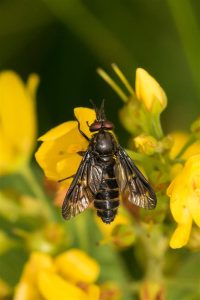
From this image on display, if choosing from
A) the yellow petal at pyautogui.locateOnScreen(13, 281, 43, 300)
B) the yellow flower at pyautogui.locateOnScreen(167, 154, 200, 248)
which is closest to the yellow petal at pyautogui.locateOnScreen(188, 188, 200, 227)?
the yellow flower at pyautogui.locateOnScreen(167, 154, 200, 248)

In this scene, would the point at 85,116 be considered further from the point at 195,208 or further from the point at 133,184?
the point at 195,208

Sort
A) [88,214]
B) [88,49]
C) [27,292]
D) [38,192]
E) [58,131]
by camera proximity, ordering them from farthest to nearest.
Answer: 1. [88,49]
2. [88,214]
3. [38,192]
4. [27,292]
5. [58,131]

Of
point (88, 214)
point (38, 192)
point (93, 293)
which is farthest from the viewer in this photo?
point (88, 214)

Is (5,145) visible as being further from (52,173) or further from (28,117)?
(52,173)

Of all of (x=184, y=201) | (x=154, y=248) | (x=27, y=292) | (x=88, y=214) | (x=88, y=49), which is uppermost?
(x=88, y=49)

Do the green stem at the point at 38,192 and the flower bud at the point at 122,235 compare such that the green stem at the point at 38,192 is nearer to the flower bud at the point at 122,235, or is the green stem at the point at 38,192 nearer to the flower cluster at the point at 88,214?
the flower cluster at the point at 88,214

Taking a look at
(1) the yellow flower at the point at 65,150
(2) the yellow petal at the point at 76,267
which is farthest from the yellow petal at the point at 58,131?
(2) the yellow petal at the point at 76,267

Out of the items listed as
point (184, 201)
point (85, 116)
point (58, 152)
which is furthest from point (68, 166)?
point (184, 201)
